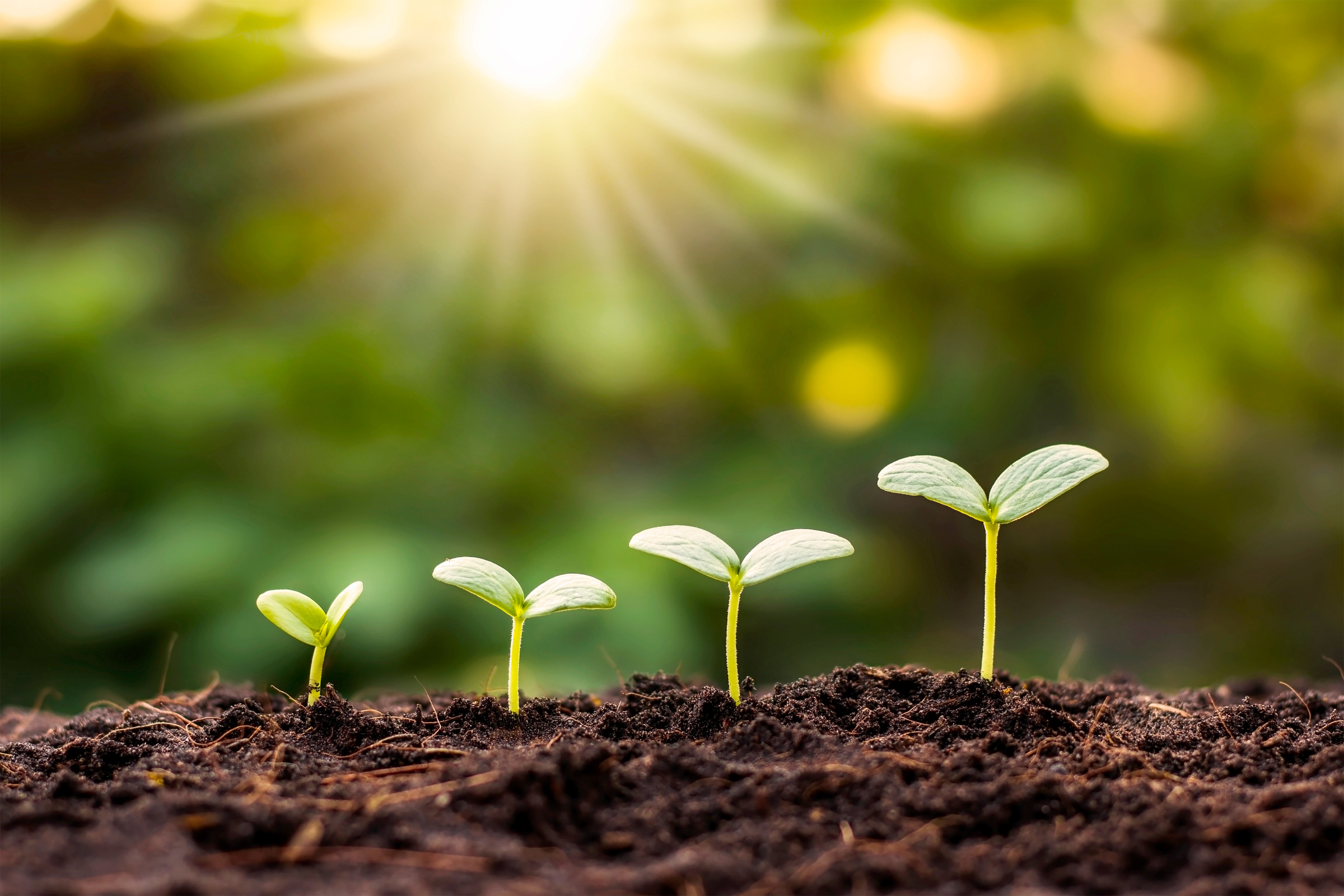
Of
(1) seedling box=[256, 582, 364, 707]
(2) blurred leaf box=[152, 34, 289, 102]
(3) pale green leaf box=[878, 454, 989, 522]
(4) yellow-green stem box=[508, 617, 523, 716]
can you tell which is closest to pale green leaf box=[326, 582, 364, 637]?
(1) seedling box=[256, 582, 364, 707]

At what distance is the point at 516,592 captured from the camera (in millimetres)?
983

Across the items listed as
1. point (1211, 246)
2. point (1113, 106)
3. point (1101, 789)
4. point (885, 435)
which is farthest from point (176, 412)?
point (1211, 246)

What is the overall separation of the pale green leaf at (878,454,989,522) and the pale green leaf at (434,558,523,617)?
0.40 m

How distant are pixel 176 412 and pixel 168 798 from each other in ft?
6.47

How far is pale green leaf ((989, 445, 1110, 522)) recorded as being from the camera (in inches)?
37.6

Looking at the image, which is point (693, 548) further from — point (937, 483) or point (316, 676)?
point (316, 676)

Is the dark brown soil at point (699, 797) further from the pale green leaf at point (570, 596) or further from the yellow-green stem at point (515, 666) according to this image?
the pale green leaf at point (570, 596)

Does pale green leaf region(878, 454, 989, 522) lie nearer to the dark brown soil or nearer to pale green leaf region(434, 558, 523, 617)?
the dark brown soil

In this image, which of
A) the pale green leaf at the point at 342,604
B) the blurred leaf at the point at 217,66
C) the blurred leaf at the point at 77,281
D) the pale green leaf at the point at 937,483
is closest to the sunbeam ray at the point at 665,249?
the blurred leaf at the point at 217,66

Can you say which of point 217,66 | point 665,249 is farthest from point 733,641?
point 217,66

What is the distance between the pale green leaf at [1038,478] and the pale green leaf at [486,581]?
0.52m

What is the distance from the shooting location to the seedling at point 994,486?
3.15 ft

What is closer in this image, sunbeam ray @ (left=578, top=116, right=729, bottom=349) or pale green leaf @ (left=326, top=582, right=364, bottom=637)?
pale green leaf @ (left=326, top=582, right=364, bottom=637)

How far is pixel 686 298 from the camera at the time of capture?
8.85 ft
